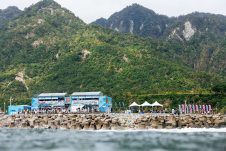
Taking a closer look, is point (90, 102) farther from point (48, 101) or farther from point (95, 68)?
point (95, 68)

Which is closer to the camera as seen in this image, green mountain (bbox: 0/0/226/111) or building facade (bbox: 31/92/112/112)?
building facade (bbox: 31/92/112/112)

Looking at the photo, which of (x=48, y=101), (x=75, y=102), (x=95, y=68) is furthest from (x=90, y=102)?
(x=95, y=68)

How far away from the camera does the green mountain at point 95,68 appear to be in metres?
129

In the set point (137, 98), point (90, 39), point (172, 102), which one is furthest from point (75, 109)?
point (90, 39)

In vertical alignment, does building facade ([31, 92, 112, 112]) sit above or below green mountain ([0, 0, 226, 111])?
below

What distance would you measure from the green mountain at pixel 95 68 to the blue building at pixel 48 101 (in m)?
13.7

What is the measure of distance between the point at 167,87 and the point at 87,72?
1283 inches

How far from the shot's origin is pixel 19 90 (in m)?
144

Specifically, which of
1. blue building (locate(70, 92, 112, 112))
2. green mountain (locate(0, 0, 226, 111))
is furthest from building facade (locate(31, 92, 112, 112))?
green mountain (locate(0, 0, 226, 111))

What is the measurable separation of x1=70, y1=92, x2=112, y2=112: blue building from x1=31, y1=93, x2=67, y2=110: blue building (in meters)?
3.36

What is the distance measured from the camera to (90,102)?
367 feet

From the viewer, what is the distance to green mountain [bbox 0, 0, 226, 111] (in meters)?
129

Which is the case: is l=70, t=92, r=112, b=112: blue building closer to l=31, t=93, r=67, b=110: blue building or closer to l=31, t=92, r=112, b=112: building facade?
A: l=31, t=92, r=112, b=112: building facade

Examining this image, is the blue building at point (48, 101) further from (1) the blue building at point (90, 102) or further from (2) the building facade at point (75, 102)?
(1) the blue building at point (90, 102)
